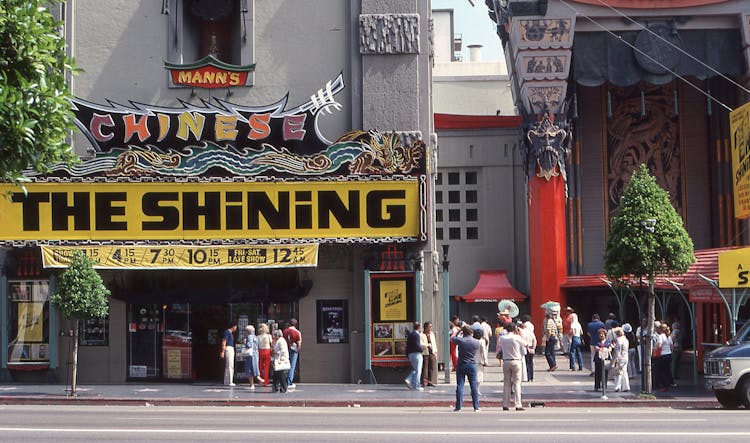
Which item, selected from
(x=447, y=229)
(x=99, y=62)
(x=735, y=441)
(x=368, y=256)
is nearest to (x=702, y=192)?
(x=447, y=229)

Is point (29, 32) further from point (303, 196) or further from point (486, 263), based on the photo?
point (486, 263)

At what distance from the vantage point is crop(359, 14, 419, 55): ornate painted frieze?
101ft

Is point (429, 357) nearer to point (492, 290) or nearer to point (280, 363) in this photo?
point (280, 363)

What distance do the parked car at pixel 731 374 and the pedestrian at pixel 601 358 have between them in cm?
296

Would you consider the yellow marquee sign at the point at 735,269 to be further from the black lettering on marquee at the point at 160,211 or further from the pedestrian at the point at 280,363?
the black lettering on marquee at the point at 160,211

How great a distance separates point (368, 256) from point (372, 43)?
5458 mm

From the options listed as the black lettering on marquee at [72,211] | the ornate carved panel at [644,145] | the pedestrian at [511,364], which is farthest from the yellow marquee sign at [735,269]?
the ornate carved panel at [644,145]

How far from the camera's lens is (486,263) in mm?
52719

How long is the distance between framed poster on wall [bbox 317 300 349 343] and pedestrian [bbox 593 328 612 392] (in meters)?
6.58

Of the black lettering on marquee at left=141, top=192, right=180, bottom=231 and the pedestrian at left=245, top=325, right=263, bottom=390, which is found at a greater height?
the black lettering on marquee at left=141, top=192, right=180, bottom=231

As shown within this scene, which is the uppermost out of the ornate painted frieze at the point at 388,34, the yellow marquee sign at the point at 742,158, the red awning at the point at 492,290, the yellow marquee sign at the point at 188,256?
the ornate painted frieze at the point at 388,34

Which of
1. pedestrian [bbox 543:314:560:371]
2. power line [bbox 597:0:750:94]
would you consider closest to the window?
pedestrian [bbox 543:314:560:371]

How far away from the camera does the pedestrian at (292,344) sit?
1167 inches

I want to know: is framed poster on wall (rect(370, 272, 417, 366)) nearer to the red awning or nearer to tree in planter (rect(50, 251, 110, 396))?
tree in planter (rect(50, 251, 110, 396))
